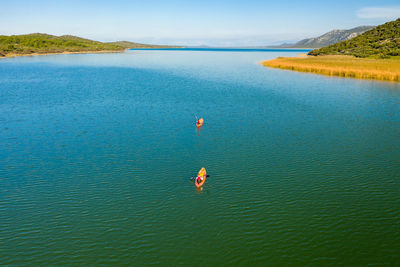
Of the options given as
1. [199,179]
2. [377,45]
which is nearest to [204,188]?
[199,179]

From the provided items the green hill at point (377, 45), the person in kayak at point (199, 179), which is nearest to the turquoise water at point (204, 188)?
the person in kayak at point (199, 179)

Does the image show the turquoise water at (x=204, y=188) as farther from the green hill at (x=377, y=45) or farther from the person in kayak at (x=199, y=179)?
the green hill at (x=377, y=45)

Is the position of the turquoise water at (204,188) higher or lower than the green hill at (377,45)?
lower

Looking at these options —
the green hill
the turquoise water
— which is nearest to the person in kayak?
the turquoise water

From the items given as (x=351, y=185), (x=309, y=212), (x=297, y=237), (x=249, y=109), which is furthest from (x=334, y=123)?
(x=297, y=237)

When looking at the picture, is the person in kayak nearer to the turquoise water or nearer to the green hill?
the turquoise water

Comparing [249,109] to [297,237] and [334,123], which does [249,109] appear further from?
[297,237]
